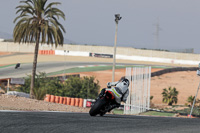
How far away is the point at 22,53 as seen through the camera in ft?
323

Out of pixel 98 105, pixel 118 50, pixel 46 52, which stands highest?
pixel 118 50

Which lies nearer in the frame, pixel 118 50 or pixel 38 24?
pixel 38 24

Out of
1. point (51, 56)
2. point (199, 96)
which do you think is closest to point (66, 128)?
point (199, 96)

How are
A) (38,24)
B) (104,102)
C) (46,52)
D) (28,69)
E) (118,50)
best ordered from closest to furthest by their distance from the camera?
(104,102)
(38,24)
(28,69)
(118,50)
(46,52)

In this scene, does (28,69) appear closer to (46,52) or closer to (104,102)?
(46,52)

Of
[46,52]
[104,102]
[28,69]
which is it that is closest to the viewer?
[104,102]

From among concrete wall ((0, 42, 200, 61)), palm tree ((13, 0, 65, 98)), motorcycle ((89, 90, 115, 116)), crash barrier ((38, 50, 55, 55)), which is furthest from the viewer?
crash barrier ((38, 50, 55, 55))

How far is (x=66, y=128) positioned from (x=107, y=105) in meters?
4.82

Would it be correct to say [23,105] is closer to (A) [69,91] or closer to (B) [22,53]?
(A) [69,91]

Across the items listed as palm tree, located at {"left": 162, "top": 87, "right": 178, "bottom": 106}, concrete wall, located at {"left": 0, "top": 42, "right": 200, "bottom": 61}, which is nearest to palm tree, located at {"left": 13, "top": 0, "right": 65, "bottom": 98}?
palm tree, located at {"left": 162, "top": 87, "right": 178, "bottom": 106}

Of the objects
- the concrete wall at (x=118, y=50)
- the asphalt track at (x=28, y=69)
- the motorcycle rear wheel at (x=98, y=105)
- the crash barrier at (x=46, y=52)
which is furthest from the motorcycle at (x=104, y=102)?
the crash barrier at (x=46, y=52)

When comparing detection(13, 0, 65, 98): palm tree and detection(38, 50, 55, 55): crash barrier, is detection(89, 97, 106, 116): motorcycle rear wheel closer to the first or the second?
detection(13, 0, 65, 98): palm tree

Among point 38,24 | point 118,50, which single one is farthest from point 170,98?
point 118,50

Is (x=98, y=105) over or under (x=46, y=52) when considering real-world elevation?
under
